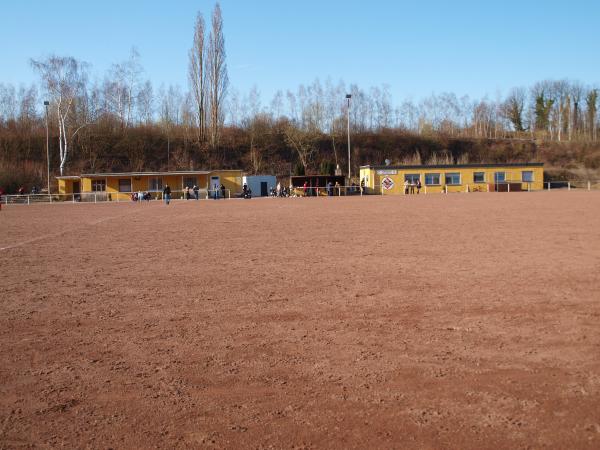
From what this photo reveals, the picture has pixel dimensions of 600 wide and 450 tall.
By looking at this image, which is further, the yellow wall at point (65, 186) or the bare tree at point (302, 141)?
the bare tree at point (302, 141)

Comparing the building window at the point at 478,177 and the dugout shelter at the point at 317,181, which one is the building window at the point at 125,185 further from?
the building window at the point at 478,177

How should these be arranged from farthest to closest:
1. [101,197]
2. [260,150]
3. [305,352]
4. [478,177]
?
1. [260,150]
2. [478,177]
3. [101,197]
4. [305,352]

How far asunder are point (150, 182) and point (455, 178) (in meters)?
33.8

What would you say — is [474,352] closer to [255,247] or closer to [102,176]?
[255,247]

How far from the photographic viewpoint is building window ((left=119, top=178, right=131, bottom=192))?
6281cm

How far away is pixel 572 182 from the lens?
235 ft

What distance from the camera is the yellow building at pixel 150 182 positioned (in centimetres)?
6166

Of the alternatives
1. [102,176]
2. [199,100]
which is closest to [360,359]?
[102,176]

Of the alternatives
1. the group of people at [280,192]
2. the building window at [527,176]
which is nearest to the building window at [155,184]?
the group of people at [280,192]

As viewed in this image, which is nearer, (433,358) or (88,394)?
(88,394)

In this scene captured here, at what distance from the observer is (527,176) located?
63281 millimetres

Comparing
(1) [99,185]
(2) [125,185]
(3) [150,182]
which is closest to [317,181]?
(3) [150,182]

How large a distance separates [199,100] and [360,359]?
7748 cm

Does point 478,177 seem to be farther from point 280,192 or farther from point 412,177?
point 280,192
